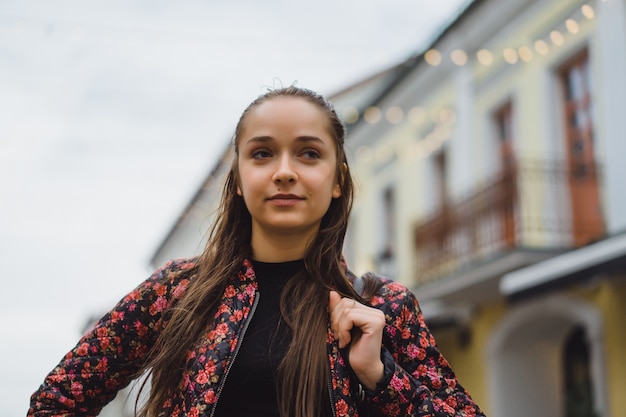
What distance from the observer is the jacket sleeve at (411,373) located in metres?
1.82

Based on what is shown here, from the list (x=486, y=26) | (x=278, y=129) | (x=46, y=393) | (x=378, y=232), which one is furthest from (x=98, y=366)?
(x=378, y=232)

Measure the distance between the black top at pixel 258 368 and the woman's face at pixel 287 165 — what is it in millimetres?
206

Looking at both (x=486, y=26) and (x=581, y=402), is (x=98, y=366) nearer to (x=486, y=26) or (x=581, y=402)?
(x=581, y=402)

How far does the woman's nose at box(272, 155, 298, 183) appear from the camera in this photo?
6.19ft

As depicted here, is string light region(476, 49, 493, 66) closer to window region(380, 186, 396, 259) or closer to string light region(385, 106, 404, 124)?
string light region(385, 106, 404, 124)

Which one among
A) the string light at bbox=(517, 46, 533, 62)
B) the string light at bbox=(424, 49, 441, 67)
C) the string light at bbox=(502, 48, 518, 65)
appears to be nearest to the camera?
the string light at bbox=(517, 46, 533, 62)

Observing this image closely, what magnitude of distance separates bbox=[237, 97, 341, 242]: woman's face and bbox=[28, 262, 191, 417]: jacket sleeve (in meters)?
0.27

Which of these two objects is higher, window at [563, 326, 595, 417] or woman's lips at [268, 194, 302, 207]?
window at [563, 326, 595, 417]

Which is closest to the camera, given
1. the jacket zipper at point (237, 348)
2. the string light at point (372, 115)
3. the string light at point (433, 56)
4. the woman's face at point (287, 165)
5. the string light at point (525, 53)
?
the jacket zipper at point (237, 348)

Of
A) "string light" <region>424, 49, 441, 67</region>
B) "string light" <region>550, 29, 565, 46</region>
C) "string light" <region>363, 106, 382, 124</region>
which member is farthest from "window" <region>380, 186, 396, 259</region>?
"string light" <region>550, 29, 565, 46</region>

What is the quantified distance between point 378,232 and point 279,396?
17006 mm

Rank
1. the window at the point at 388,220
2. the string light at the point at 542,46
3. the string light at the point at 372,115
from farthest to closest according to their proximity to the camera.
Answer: the window at the point at 388,220, the string light at the point at 372,115, the string light at the point at 542,46

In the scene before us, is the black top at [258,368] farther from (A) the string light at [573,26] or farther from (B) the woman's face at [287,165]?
(A) the string light at [573,26]

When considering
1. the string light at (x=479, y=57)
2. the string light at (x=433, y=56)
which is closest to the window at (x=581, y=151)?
the string light at (x=479, y=57)
